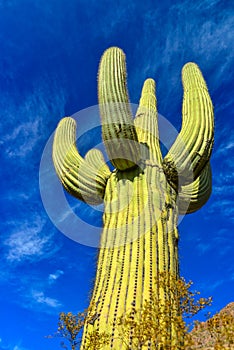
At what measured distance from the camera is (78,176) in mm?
5020

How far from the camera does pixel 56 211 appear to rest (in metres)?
5.45

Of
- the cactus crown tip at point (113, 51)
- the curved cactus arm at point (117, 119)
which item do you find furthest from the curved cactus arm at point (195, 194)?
the cactus crown tip at point (113, 51)

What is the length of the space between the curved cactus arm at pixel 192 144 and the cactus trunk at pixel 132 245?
0.79 ft

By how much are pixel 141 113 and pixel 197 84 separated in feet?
3.48

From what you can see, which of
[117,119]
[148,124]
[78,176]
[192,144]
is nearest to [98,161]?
[78,176]

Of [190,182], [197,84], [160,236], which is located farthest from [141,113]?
[160,236]

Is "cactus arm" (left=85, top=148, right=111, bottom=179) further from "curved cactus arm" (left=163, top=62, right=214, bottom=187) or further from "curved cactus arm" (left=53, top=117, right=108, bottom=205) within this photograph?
"curved cactus arm" (left=163, top=62, right=214, bottom=187)

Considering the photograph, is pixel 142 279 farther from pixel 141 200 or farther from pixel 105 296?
pixel 141 200

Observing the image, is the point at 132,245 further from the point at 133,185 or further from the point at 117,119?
the point at 117,119

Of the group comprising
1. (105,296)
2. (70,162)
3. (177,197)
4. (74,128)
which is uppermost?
(74,128)

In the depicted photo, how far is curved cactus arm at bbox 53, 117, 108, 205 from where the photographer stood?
4.98m

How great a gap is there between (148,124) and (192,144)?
45.9 inches

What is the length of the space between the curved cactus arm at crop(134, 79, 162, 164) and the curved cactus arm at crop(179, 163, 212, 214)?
733 mm

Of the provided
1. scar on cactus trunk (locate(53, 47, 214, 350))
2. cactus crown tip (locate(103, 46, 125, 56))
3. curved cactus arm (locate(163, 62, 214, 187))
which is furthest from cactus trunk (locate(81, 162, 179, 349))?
cactus crown tip (locate(103, 46, 125, 56))
